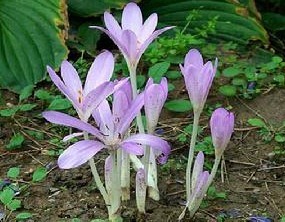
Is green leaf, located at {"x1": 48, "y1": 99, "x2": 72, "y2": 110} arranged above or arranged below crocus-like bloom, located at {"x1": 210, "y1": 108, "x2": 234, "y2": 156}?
below

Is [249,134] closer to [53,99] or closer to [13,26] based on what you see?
[53,99]

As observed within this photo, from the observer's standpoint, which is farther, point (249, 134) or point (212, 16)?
point (212, 16)

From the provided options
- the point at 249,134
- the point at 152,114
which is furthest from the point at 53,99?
the point at 152,114

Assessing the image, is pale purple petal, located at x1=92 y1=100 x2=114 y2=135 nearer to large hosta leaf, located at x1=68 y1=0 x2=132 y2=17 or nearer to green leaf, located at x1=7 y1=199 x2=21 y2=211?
green leaf, located at x1=7 y1=199 x2=21 y2=211

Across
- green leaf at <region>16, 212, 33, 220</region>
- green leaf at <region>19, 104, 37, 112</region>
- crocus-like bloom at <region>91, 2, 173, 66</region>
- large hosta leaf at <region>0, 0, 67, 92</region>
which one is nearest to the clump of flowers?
crocus-like bloom at <region>91, 2, 173, 66</region>

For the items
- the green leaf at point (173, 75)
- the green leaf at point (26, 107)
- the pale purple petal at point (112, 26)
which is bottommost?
the green leaf at point (173, 75)

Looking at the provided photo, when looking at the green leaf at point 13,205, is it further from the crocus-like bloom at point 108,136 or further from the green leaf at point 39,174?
the crocus-like bloom at point 108,136

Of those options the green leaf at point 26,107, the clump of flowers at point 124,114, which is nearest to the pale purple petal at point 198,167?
the clump of flowers at point 124,114
